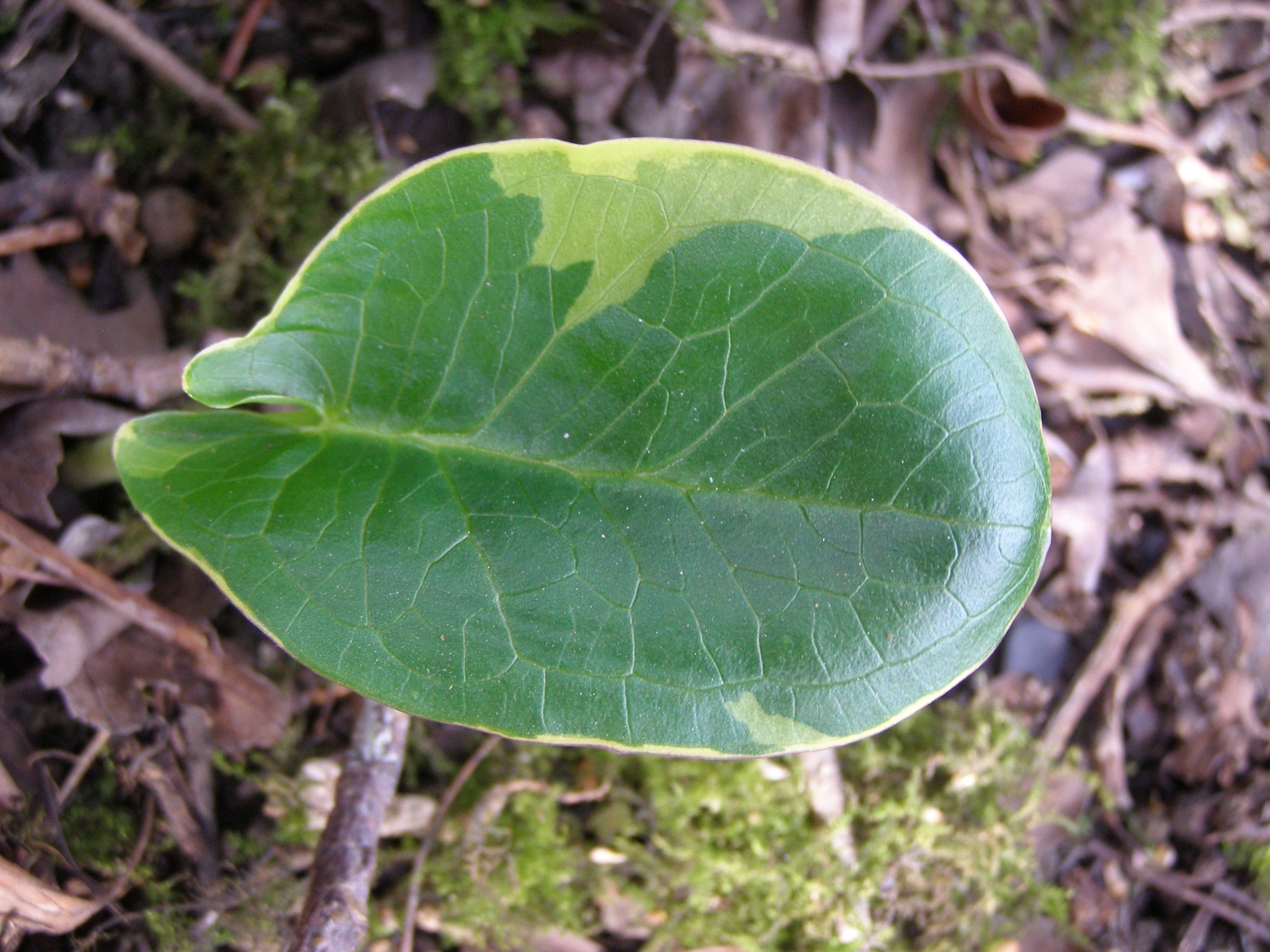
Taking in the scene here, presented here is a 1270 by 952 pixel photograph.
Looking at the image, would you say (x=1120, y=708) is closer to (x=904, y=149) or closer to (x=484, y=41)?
(x=904, y=149)

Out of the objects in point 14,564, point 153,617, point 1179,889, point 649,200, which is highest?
point 649,200

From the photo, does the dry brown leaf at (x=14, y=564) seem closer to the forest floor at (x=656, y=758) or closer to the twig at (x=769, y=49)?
the forest floor at (x=656, y=758)

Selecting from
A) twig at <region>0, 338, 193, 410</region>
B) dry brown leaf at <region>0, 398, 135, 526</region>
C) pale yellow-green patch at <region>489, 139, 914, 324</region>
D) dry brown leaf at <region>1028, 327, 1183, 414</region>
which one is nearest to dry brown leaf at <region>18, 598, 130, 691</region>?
dry brown leaf at <region>0, 398, 135, 526</region>

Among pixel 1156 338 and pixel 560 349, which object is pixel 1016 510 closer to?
pixel 560 349

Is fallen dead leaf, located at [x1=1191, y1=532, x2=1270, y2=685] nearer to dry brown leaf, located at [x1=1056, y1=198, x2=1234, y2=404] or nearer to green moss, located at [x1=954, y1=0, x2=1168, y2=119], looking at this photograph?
dry brown leaf, located at [x1=1056, y1=198, x2=1234, y2=404]

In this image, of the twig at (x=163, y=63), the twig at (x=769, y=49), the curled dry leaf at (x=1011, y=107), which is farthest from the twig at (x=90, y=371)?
the curled dry leaf at (x=1011, y=107)

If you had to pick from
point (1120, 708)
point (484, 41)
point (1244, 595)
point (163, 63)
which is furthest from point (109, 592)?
point (1244, 595)

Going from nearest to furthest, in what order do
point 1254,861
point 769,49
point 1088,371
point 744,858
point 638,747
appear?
A: point 638,747, point 744,858, point 769,49, point 1254,861, point 1088,371
